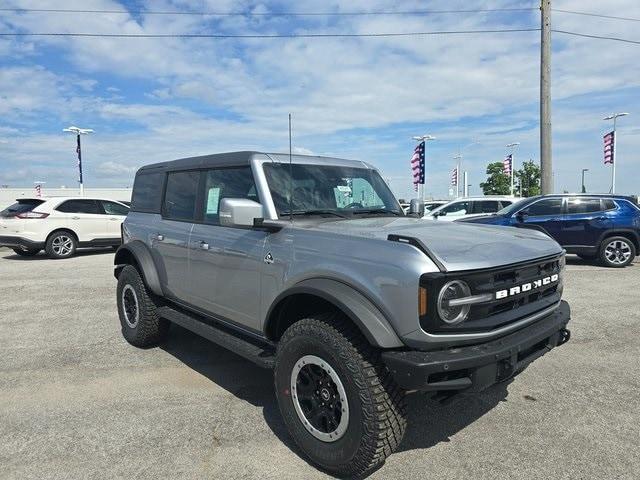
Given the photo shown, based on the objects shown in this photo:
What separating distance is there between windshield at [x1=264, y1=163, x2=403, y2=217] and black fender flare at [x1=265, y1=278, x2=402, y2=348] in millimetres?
857

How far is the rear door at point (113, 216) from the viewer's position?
14062 mm

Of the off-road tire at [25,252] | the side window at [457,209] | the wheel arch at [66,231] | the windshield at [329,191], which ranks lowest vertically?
the off-road tire at [25,252]

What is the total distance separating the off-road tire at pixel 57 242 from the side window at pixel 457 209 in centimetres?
1050

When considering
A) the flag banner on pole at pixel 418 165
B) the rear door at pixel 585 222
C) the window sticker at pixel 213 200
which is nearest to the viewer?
the window sticker at pixel 213 200

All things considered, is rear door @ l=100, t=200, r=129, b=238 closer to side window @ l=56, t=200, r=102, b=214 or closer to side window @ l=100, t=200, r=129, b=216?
side window @ l=100, t=200, r=129, b=216

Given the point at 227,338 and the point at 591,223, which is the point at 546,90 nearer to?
the point at 591,223

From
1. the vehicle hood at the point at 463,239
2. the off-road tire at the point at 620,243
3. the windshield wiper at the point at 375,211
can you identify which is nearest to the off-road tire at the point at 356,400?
the vehicle hood at the point at 463,239

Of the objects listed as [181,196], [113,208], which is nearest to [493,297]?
[181,196]

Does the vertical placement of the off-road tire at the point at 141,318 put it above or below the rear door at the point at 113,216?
below

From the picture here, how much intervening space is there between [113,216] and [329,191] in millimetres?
11876

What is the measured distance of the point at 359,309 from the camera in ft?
8.84

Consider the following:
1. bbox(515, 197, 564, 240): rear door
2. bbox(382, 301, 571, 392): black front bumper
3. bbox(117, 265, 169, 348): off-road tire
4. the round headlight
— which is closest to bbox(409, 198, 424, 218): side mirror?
bbox(382, 301, 571, 392): black front bumper

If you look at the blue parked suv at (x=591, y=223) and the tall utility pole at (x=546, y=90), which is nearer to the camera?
the blue parked suv at (x=591, y=223)

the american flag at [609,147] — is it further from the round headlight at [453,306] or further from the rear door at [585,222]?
the round headlight at [453,306]
